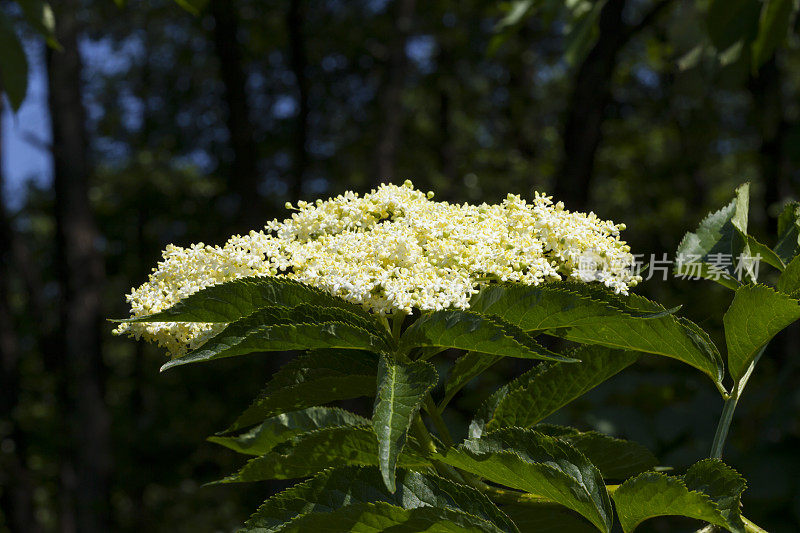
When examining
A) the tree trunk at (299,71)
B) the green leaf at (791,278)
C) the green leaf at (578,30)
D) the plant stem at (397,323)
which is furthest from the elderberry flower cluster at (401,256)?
the tree trunk at (299,71)

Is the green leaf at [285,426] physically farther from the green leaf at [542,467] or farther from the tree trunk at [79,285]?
the tree trunk at [79,285]

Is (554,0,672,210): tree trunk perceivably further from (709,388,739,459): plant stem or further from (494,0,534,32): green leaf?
(709,388,739,459): plant stem

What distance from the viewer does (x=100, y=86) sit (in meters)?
16.3

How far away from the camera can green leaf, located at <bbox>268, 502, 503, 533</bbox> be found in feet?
3.20

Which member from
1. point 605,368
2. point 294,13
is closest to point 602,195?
point 294,13

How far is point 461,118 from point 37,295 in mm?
9077

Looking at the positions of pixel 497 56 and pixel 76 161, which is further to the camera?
pixel 497 56

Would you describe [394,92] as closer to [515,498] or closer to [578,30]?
[578,30]

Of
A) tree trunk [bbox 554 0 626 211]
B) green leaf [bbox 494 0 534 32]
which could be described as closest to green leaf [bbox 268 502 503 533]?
green leaf [bbox 494 0 534 32]

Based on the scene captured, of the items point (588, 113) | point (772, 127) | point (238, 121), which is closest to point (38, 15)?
point (588, 113)

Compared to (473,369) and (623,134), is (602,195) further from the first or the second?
(473,369)

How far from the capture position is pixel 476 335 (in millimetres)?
1003

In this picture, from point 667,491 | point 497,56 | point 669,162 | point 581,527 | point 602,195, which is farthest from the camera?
point 602,195

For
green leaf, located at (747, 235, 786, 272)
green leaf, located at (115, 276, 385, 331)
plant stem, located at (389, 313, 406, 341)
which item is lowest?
Answer: plant stem, located at (389, 313, 406, 341)
